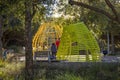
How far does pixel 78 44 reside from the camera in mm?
22672

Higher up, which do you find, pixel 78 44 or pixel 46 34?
pixel 46 34

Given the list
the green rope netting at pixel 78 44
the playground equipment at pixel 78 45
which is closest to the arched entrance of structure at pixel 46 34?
the playground equipment at pixel 78 45

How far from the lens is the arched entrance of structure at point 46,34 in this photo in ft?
96.3

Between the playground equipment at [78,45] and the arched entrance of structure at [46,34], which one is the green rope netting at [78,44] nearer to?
the playground equipment at [78,45]

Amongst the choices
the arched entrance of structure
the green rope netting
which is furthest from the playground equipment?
the arched entrance of structure

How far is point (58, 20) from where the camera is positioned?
34.8 metres

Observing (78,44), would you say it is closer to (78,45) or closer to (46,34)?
(78,45)

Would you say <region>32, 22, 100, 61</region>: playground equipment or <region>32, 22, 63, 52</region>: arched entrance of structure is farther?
<region>32, 22, 63, 52</region>: arched entrance of structure

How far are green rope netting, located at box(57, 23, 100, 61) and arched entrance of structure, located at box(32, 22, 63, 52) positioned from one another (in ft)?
20.1

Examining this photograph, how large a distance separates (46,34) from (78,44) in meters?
7.62

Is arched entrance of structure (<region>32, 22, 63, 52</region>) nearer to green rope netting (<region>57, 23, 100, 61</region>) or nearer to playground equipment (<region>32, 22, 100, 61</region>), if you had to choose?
playground equipment (<region>32, 22, 100, 61</region>)

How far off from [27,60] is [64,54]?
6.32m

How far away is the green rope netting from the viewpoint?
2243 centimetres

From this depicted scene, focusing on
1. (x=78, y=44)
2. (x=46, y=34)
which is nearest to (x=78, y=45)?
(x=78, y=44)
